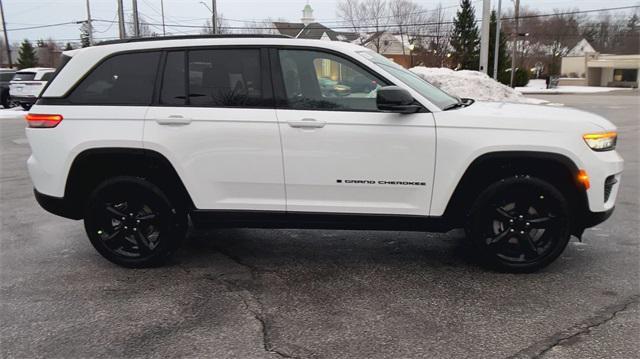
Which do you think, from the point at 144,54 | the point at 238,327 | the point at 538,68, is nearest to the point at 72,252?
the point at 144,54

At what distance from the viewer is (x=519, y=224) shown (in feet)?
13.5

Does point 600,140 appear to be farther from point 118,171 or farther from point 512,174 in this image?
point 118,171

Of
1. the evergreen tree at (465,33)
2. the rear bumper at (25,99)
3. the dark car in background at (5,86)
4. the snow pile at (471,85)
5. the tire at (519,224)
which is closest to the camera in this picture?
the tire at (519,224)

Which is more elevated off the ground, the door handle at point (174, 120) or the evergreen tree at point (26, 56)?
the evergreen tree at point (26, 56)

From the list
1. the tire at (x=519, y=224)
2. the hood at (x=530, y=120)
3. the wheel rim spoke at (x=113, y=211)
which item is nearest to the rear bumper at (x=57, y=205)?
the wheel rim spoke at (x=113, y=211)

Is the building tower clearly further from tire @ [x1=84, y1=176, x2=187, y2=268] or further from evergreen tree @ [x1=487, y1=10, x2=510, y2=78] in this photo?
tire @ [x1=84, y1=176, x2=187, y2=268]

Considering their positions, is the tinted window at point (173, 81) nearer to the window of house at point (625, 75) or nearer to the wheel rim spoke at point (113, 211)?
the wheel rim spoke at point (113, 211)

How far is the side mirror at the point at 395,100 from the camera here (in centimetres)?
380

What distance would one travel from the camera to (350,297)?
3.82 meters

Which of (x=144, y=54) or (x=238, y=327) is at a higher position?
(x=144, y=54)

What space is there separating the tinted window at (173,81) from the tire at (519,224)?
2565 mm

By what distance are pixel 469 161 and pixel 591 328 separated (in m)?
1.41

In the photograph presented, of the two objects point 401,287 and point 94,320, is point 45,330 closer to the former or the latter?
point 94,320

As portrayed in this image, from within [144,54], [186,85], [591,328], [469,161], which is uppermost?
[144,54]
